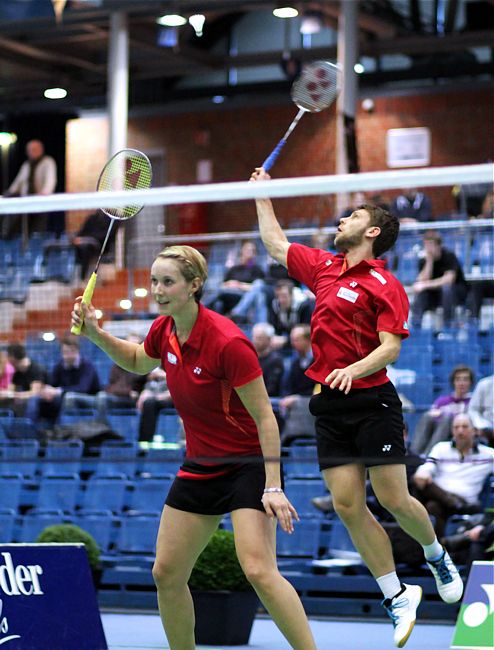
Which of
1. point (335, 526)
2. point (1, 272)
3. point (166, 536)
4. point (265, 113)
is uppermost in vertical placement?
point (265, 113)

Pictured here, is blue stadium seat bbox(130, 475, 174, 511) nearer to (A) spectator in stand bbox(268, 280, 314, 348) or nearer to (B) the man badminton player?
(A) spectator in stand bbox(268, 280, 314, 348)

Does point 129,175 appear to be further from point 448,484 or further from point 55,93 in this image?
point 55,93

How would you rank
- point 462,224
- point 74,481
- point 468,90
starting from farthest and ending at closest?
point 468,90, point 462,224, point 74,481

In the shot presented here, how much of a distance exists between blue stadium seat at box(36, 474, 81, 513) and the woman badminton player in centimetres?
542

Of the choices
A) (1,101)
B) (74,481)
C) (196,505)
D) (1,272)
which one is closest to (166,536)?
(196,505)

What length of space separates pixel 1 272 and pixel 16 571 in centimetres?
974

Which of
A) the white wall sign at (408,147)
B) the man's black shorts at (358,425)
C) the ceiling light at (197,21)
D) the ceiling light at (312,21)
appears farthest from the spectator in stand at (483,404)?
the white wall sign at (408,147)

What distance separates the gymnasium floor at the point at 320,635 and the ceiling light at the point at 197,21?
12.0 m

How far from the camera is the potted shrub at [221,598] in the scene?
28.1ft

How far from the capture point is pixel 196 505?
552cm

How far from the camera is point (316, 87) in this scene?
700 cm

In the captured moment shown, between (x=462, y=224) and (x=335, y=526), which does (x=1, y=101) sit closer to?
(x=462, y=224)

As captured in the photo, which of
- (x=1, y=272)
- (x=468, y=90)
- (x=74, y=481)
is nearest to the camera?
(x=74, y=481)

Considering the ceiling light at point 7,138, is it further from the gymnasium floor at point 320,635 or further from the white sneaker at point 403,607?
the white sneaker at point 403,607
